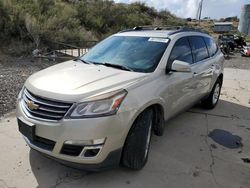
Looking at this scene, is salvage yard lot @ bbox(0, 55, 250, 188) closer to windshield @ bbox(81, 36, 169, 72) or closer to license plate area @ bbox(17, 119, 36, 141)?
license plate area @ bbox(17, 119, 36, 141)

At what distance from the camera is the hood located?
2.43 m

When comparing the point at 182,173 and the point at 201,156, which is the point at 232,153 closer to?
the point at 201,156

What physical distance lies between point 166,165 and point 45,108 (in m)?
1.70

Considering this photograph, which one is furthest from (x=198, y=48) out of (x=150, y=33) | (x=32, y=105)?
(x=32, y=105)

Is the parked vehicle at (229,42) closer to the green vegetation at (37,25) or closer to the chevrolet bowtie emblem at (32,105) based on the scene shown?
the green vegetation at (37,25)

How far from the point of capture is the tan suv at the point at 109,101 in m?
2.34

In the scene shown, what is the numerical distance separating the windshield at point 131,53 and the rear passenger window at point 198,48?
90 centimetres

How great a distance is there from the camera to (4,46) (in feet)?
37.9

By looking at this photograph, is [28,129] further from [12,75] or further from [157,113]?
[12,75]

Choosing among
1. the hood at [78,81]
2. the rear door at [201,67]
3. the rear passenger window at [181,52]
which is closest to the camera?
the hood at [78,81]

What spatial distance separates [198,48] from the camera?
4387 millimetres

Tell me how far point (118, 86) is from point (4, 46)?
35.7ft

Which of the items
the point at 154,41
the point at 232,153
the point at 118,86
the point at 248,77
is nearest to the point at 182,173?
the point at 232,153

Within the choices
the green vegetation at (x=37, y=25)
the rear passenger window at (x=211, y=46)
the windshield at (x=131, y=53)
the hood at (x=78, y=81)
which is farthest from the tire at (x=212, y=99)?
the green vegetation at (x=37, y=25)
